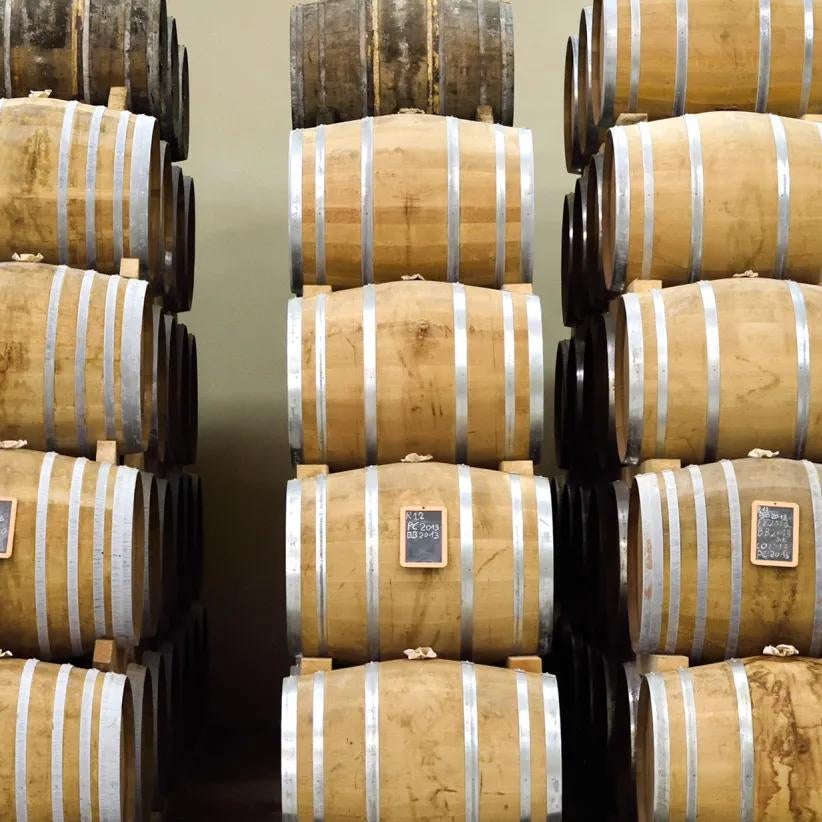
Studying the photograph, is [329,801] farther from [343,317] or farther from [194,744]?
[194,744]

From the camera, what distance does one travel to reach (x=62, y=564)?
5.51m

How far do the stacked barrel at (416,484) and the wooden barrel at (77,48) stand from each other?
1.22 m

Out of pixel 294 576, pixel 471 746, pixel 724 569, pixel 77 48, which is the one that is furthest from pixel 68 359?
pixel 724 569

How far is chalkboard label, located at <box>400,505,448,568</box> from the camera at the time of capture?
5.37m

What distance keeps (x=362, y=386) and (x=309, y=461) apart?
1.31 feet

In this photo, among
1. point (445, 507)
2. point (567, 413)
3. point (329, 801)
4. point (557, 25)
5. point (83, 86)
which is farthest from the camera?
point (557, 25)

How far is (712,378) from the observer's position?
555 centimetres

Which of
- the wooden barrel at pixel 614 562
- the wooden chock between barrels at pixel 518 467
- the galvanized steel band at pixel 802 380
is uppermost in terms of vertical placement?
the galvanized steel band at pixel 802 380

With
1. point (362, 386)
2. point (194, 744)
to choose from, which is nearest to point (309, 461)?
point (362, 386)

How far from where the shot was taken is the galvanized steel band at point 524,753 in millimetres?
5078

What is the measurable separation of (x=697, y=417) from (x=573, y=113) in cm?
249

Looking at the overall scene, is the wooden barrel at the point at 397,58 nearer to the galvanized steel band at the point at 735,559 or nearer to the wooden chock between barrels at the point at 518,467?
the wooden chock between barrels at the point at 518,467

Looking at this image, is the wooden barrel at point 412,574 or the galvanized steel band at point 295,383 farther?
the galvanized steel band at point 295,383

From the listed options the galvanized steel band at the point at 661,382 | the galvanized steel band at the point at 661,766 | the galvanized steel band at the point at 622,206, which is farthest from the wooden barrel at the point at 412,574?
the galvanized steel band at the point at 622,206
